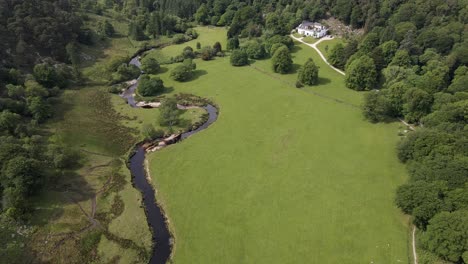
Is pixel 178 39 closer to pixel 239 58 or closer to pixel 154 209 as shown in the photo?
pixel 239 58

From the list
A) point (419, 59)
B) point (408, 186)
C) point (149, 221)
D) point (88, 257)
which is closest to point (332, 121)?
point (408, 186)

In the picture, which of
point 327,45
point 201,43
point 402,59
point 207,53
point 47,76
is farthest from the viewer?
point 201,43

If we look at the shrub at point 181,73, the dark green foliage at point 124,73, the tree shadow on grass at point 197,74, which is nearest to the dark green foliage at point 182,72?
the shrub at point 181,73

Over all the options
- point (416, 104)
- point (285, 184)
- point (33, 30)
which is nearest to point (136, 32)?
point (33, 30)

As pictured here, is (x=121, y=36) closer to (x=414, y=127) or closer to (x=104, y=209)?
(x=104, y=209)

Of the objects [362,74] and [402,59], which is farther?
[402,59]

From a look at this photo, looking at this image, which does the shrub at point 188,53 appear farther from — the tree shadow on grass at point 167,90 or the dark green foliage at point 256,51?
the tree shadow on grass at point 167,90

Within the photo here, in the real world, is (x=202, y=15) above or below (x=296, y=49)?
above
